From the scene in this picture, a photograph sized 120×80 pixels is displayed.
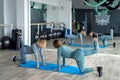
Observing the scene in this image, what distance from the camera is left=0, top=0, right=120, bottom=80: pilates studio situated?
4.83m

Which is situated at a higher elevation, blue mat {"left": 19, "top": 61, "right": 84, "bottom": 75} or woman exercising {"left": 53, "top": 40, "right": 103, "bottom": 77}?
woman exercising {"left": 53, "top": 40, "right": 103, "bottom": 77}

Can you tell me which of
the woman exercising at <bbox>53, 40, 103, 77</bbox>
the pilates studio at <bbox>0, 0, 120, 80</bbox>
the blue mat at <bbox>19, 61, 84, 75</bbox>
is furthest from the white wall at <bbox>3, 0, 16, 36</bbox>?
the woman exercising at <bbox>53, 40, 103, 77</bbox>

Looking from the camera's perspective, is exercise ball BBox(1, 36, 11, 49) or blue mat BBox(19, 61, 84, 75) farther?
exercise ball BBox(1, 36, 11, 49)

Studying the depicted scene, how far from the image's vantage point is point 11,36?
8.92m

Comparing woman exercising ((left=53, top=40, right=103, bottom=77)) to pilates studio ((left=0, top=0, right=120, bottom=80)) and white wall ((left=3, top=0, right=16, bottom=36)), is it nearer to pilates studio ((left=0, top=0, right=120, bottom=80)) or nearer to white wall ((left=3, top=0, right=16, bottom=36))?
pilates studio ((left=0, top=0, right=120, bottom=80))

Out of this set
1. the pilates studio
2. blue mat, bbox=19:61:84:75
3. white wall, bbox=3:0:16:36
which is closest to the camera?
the pilates studio

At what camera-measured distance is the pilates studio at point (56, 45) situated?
4.83 metres

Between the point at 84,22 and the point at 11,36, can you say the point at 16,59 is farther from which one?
the point at 84,22

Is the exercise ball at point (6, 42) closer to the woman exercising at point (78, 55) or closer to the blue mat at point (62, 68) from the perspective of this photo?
the blue mat at point (62, 68)

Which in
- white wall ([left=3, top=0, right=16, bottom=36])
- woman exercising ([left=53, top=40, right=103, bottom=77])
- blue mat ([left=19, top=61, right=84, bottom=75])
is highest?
white wall ([left=3, top=0, right=16, bottom=36])

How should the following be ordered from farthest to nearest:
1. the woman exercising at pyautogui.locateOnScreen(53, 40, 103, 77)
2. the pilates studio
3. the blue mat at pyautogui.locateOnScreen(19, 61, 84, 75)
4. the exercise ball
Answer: the exercise ball, the blue mat at pyautogui.locateOnScreen(19, 61, 84, 75), the pilates studio, the woman exercising at pyautogui.locateOnScreen(53, 40, 103, 77)

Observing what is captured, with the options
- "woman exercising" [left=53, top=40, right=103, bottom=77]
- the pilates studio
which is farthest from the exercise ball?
"woman exercising" [left=53, top=40, right=103, bottom=77]

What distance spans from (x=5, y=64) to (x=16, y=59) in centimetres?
46

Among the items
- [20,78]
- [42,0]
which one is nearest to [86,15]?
[42,0]
